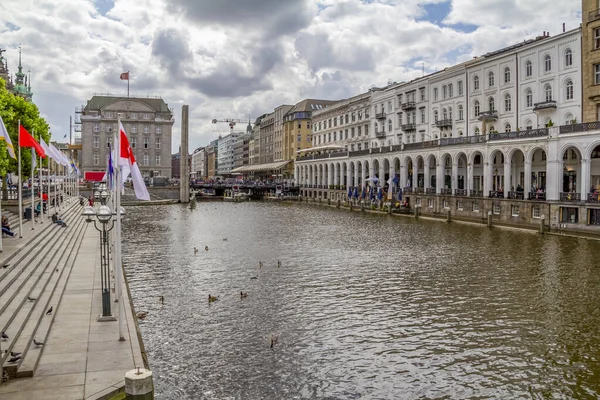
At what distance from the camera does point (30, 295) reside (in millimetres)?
18250

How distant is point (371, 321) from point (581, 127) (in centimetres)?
3837

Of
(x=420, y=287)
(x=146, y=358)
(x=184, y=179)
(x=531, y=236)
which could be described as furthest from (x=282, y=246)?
(x=184, y=179)

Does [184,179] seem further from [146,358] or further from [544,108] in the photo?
[146,358]

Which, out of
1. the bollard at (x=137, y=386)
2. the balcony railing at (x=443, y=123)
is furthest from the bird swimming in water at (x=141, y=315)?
the balcony railing at (x=443, y=123)

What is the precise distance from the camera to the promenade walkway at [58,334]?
12023 mm

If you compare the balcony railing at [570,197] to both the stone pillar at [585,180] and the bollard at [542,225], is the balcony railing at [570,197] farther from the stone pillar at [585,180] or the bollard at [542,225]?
the bollard at [542,225]

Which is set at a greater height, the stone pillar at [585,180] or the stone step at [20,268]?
the stone pillar at [585,180]

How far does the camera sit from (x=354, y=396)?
530 inches

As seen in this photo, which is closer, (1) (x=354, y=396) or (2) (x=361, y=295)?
(1) (x=354, y=396)

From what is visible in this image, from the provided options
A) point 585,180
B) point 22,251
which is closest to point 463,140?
point 585,180

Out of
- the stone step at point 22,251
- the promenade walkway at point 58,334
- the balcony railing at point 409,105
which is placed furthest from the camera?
the balcony railing at point 409,105

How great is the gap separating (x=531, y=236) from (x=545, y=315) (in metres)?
27.2

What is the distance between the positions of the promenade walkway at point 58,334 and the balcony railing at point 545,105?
5145 centimetres

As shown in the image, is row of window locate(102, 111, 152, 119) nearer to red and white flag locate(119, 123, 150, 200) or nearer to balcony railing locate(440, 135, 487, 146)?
balcony railing locate(440, 135, 487, 146)
